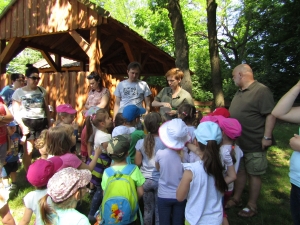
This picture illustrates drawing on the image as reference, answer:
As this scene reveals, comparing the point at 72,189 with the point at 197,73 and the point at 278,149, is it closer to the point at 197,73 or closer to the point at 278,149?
the point at 278,149

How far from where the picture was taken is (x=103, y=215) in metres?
2.17

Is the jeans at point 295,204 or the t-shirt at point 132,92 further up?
the t-shirt at point 132,92

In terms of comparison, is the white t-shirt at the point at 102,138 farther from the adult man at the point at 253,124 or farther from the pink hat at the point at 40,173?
the adult man at the point at 253,124

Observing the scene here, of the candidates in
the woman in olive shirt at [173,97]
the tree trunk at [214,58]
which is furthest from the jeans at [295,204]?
the tree trunk at [214,58]

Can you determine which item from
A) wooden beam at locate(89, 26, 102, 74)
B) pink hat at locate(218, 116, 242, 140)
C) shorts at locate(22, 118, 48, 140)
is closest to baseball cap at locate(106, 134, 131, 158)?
pink hat at locate(218, 116, 242, 140)

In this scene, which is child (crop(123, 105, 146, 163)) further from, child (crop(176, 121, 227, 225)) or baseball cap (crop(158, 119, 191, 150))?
child (crop(176, 121, 227, 225))

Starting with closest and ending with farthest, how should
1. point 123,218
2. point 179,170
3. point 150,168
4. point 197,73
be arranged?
point 123,218, point 179,170, point 150,168, point 197,73

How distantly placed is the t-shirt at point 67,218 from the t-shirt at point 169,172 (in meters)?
0.96

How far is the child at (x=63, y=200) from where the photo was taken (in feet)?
5.47

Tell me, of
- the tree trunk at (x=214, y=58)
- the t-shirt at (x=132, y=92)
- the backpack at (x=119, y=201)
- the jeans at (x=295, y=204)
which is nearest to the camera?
the backpack at (x=119, y=201)

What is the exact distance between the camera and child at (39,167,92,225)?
5.47ft

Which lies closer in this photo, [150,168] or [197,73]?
[150,168]

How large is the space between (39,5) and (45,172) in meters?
6.47

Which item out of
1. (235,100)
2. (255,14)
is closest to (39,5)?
(235,100)
